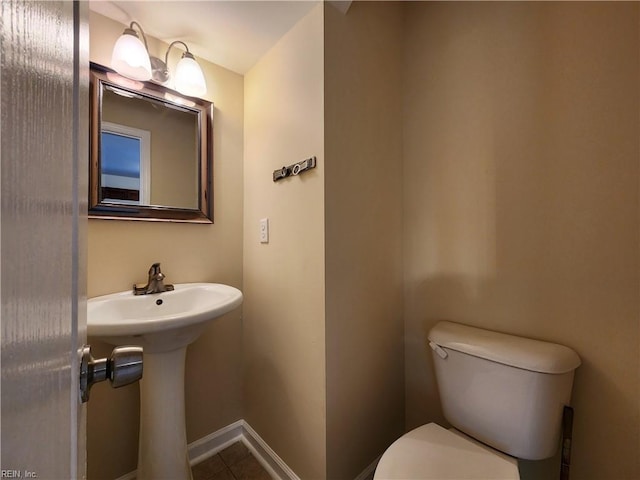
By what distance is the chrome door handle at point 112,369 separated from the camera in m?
0.36

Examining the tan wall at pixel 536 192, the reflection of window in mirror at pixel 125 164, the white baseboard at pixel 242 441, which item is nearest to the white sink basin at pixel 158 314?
the reflection of window in mirror at pixel 125 164

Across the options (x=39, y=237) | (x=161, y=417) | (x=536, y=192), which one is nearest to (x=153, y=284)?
(x=161, y=417)

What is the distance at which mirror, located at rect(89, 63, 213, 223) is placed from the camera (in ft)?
3.48

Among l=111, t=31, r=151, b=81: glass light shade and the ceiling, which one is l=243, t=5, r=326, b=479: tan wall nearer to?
the ceiling

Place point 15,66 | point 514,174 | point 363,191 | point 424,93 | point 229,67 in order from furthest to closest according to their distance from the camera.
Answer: point 229,67 → point 424,93 → point 363,191 → point 514,174 → point 15,66

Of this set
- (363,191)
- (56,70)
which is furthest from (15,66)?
(363,191)

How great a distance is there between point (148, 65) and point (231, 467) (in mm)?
1815

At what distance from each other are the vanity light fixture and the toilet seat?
5.36 ft

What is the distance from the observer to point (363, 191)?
1.15m

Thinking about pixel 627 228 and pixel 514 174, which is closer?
pixel 627 228

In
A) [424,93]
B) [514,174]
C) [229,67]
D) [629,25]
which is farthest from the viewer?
[229,67]

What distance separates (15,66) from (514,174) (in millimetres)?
1284

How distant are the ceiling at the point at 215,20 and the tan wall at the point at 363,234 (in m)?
0.24

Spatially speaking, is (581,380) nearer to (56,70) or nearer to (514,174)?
(514,174)
